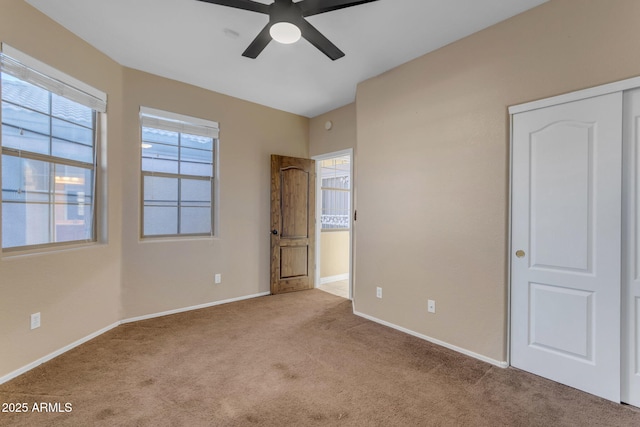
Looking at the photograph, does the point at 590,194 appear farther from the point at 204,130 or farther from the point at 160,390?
the point at 204,130

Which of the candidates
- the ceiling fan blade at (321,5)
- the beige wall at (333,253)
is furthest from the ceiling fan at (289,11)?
the beige wall at (333,253)

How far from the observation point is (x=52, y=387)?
6.78 ft

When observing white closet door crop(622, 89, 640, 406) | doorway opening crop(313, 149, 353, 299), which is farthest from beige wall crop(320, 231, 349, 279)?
white closet door crop(622, 89, 640, 406)

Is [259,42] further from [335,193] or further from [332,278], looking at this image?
[332,278]

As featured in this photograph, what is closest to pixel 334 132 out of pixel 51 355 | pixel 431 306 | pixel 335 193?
pixel 335 193

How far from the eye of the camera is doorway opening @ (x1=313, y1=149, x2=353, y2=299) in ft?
16.3

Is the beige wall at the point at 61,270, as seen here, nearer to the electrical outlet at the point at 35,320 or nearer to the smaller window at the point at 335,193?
the electrical outlet at the point at 35,320

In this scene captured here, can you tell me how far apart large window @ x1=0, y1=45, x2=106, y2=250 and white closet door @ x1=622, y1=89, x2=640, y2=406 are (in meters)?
4.32

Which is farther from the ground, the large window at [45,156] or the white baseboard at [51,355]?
the large window at [45,156]

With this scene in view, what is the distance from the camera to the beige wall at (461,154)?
2.06 meters

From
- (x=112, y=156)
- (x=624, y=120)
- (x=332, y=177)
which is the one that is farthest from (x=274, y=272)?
(x=624, y=120)

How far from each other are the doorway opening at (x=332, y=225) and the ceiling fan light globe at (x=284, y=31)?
8.98 ft

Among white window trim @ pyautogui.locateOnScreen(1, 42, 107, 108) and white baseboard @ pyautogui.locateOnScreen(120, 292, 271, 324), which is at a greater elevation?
white window trim @ pyautogui.locateOnScreen(1, 42, 107, 108)

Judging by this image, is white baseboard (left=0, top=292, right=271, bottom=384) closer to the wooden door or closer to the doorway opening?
the wooden door
